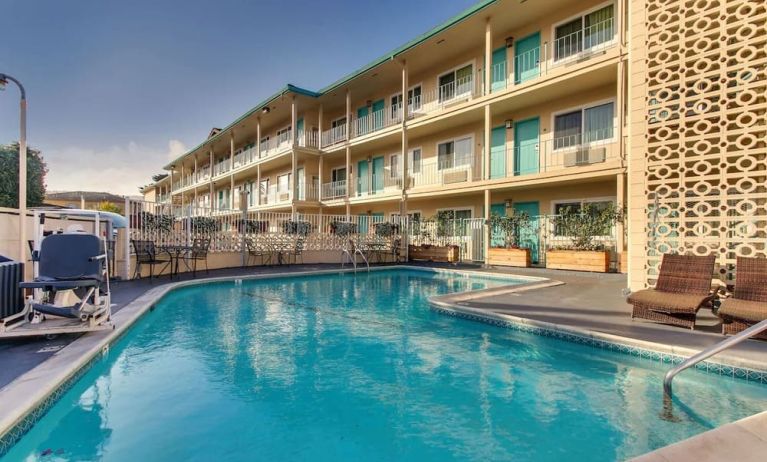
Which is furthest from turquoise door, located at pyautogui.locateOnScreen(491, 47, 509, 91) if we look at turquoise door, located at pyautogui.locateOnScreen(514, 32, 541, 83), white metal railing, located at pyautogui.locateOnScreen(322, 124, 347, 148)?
white metal railing, located at pyautogui.locateOnScreen(322, 124, 347, 148)

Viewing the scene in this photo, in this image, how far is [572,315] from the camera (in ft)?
17.5

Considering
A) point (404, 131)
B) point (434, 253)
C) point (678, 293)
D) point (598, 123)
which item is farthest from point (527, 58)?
point (678, 293)

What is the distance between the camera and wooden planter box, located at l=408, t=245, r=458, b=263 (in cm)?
1483

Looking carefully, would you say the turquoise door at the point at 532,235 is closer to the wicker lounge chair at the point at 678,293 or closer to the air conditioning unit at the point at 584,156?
the air conditioning unit at the point at 584,156

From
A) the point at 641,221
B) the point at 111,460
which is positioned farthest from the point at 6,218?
the point at 641,221

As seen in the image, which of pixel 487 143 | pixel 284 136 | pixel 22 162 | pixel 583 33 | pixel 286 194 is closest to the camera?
pixel 22 162

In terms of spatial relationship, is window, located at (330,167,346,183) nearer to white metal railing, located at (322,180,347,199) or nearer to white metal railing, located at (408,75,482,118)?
white metal railing, located at (322,180,347,199)

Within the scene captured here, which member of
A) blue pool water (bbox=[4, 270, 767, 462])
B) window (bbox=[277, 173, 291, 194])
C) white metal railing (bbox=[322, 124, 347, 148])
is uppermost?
white metal railing (bbox=[322, 124, 347, 148])

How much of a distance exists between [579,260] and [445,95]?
909cm

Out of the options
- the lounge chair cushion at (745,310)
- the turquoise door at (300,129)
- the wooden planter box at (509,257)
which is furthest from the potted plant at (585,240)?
the turquoise door at (300,129)

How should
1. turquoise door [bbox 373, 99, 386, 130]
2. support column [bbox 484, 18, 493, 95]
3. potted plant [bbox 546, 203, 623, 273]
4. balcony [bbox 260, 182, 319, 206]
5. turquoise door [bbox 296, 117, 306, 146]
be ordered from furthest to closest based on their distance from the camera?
turquoise door [bbox 296, 117, 306, 146], balcony [bbox 260, 182, 319, 206], turquoise door [bbox 373, 99, 386, 130], support column [bbox 484, 18, 493, 95], potted plant [bbox 546, 203, 623, 273]

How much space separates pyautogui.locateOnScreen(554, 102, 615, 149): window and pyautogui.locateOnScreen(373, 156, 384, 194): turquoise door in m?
8.59

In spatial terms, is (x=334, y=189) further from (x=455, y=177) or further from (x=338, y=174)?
(x=455, y=177)

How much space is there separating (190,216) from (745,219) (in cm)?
1230
